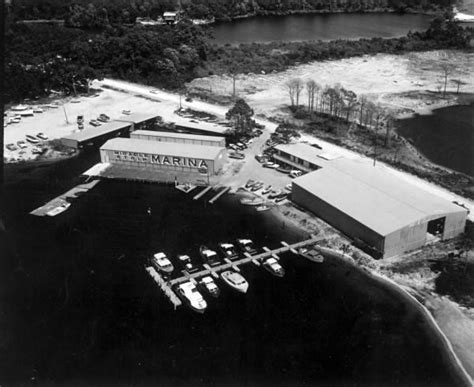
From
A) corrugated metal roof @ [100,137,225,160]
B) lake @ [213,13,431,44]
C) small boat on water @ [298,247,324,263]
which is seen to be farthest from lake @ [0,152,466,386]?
lake @ [213,13,431,44]

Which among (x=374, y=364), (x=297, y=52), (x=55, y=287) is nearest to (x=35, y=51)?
(x=297, y=52)

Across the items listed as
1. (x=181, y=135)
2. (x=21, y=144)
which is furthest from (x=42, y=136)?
(x=181, y=135)

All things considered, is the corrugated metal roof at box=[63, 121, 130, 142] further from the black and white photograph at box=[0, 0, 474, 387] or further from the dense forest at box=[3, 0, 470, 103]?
the dense forest at box=[3, 0, 470, 103]

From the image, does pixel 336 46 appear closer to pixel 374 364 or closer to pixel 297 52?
pixel 297 52

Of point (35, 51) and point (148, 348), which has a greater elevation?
point (35, 51)

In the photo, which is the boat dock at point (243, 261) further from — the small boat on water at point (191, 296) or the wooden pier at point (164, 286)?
the small boat on water at point (191, 296)
